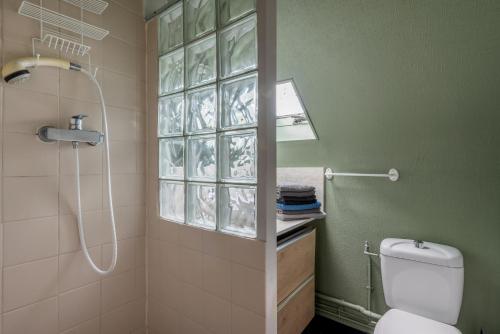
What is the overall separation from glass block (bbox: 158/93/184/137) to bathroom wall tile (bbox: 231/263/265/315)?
2.19 feet

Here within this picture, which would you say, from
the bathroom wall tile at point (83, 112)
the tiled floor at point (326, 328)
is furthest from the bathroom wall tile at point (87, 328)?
the tiled floor at point (326, 328)

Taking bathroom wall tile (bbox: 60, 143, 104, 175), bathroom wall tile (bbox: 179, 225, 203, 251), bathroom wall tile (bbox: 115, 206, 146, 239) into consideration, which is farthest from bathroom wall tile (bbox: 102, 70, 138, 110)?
bathroom wall tile (bbox: 179, 225, 203, 251)

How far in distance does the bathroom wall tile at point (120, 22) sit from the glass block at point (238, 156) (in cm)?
76

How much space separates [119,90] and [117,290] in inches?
38.6

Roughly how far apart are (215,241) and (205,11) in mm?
971

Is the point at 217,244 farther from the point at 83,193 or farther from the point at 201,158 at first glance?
the point at 83,193

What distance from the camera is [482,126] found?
4.11 ft

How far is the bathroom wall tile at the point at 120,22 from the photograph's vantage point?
117cm

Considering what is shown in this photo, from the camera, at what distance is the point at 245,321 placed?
925 millimetres

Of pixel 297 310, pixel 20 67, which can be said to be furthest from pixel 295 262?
pixel 20 67

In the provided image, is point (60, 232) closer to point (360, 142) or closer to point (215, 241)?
point (215, 241)

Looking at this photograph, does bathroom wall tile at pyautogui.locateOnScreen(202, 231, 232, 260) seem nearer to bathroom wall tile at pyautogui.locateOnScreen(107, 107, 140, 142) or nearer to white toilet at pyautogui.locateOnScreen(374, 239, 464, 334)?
bathroom wall tile at pyautogui.locateOnScreen(107, 107, 140, 142)

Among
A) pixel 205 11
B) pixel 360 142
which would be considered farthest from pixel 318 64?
pixel 205 11

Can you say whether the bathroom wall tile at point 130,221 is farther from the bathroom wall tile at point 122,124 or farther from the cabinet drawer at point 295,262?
the cabinet drawer at point 295,262
